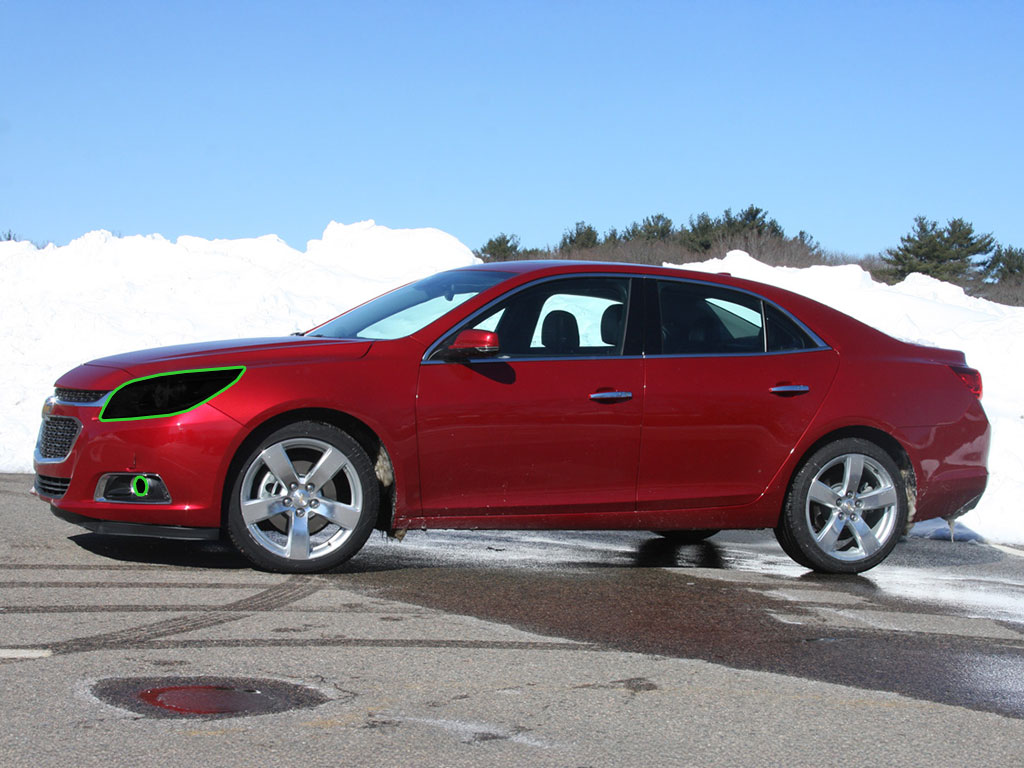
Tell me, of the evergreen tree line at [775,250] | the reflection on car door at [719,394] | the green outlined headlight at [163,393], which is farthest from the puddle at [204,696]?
the evergreen tree line at [775,250]

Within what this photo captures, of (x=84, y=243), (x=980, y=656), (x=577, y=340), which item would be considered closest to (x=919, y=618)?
(x=980, y=656)

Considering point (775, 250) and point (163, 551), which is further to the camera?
point (775, 250)

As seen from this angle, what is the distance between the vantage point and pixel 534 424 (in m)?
6.59

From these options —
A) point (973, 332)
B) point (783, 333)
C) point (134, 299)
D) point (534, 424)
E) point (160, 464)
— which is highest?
point (134, 299)

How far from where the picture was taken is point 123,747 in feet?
12.0

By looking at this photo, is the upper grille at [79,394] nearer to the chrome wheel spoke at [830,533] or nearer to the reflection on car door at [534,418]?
the reflection on car door at [534,418]

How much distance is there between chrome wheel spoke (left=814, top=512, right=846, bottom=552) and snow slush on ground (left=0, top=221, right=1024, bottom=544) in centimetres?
261

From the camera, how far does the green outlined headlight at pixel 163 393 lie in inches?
246

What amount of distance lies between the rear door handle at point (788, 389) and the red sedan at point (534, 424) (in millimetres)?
16

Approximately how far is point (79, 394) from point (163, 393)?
0.47 m

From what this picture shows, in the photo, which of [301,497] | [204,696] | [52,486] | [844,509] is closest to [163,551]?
[52,486]

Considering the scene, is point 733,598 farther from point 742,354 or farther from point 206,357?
point 206,357

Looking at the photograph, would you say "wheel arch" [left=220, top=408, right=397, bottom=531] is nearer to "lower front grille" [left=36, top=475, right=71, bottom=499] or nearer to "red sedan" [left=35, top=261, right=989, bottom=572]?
"red sedan" [left=35, top=261, right=989, bottom=572]

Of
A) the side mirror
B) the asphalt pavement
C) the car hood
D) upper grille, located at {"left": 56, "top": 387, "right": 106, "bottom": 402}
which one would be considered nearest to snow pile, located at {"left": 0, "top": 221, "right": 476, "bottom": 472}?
upper grille, located at {"left": 56, "top": 387, "right": 106, "bottom": 402}
